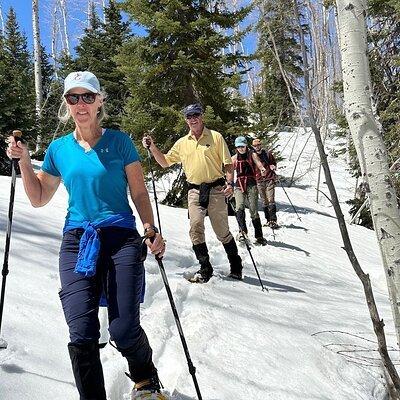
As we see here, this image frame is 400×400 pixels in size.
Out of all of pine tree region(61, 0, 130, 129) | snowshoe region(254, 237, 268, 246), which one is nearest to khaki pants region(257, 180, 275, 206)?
snowshoe region(254, 237, 268, 246)

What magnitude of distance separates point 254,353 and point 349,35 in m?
2.78

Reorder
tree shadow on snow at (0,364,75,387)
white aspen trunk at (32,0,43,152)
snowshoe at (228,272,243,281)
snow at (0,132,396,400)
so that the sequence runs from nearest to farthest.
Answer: tree shadow on snow at (0,364,75,387) < snow at (0,132,396,400) < snowshoe at (228,272,243,281) < white aspen trunk at (32,0,43,152)

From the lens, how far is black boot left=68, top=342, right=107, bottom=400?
8.18 feet

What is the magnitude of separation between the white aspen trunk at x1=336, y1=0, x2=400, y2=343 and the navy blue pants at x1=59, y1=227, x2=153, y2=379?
1.95m

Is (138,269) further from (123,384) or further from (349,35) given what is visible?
(349,35)

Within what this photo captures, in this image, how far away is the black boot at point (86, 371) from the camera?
2494mm

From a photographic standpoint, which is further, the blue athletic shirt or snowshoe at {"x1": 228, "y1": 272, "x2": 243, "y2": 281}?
snowshoe at {"x1": 228, "y1": 272, "x2": 243, "y2": 281}

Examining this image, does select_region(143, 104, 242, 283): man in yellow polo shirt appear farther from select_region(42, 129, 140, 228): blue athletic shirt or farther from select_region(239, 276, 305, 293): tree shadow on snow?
select_region(42, 129, 140, 228): blue athletic shirt

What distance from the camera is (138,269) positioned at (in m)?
2.76

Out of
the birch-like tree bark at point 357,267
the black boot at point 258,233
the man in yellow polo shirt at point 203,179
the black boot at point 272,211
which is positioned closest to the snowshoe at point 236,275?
the man in yellow polo shirt at point 203,179

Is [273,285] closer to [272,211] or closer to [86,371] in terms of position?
[86,371]

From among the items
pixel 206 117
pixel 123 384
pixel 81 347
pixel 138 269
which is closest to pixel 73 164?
pixel 138 269

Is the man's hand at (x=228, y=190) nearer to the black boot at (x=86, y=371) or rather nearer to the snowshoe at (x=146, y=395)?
the snowshoe at (x=146, y=395)

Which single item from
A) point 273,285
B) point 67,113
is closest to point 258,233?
point 273,285
